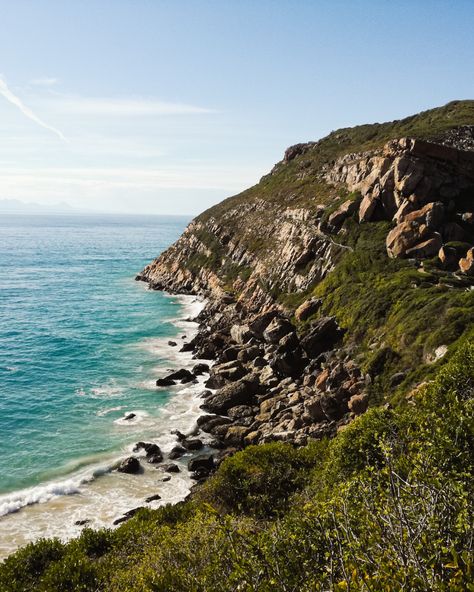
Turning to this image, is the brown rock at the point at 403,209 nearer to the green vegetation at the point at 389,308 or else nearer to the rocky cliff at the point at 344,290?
the rocky cliff at the point at 344,290

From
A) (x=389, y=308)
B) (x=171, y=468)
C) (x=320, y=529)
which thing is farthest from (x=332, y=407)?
(x=320, y=529)

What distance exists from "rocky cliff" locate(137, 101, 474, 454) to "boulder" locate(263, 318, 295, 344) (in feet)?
0.69

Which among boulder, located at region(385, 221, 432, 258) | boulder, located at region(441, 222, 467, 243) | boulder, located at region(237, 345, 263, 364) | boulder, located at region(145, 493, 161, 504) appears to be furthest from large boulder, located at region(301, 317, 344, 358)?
boulder, located at region(145, 493, 161, 504)

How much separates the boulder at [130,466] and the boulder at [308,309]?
1328 inches

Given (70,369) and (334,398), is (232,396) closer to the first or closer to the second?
(334,398)

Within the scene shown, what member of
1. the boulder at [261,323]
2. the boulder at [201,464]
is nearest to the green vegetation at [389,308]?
the boulder at [261,323]

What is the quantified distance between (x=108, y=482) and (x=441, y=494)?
117 feet

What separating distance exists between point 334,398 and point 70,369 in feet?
139

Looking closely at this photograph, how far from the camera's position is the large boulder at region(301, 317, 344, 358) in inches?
2340

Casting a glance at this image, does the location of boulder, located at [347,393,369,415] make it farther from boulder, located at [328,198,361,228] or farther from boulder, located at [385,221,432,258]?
boulder, located at [328,198,361,228]

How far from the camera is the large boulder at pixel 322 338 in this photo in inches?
2340

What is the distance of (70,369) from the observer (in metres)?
70.2

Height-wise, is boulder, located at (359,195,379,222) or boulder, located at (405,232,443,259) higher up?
boulder, located at (359,195,379,222)

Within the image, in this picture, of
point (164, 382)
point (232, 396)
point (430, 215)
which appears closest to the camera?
point (232, 396)
